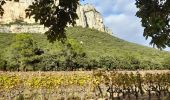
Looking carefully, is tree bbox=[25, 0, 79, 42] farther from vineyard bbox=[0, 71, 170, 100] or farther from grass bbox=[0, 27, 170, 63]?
grass bbox=[0, 27, 170, 63]

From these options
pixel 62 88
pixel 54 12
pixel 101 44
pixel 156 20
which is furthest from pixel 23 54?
pixel 54 12

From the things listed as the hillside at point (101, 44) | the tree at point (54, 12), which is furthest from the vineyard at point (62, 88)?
the hillside at point (101, 44)

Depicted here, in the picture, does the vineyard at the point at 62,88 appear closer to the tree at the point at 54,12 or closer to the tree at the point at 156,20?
the tree at the point at 156,20

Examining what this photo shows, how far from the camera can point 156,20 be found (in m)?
15.1

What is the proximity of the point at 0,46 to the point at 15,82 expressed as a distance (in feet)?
256

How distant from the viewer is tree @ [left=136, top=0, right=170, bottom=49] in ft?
48.9

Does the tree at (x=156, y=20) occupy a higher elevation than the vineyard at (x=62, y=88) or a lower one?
higher

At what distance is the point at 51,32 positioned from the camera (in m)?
10.2

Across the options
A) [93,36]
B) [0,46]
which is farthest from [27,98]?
[93,36]

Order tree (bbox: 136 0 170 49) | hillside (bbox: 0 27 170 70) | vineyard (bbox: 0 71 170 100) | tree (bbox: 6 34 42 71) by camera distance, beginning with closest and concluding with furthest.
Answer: tree (bbox: 136 0 170 49) < vineyard (bbox: 0 71 170 100) < tree (bbox: 6 34 42 71) < hillside (bbox: 0 27 170 70)

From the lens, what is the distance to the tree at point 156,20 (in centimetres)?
1490

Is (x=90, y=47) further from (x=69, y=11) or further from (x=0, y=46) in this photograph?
(x=69, y=11)

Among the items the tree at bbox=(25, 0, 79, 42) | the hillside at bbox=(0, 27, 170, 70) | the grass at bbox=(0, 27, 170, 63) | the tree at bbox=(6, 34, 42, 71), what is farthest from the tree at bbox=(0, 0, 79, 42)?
the grass at bbox=(0, 27, 170, 63)

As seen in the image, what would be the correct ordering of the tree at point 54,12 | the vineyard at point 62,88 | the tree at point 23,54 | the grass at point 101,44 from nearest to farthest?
the tree at point 54,12 → the vineyard at point 62,88 → the tree at point 23,54 → the grass at point 101,44
